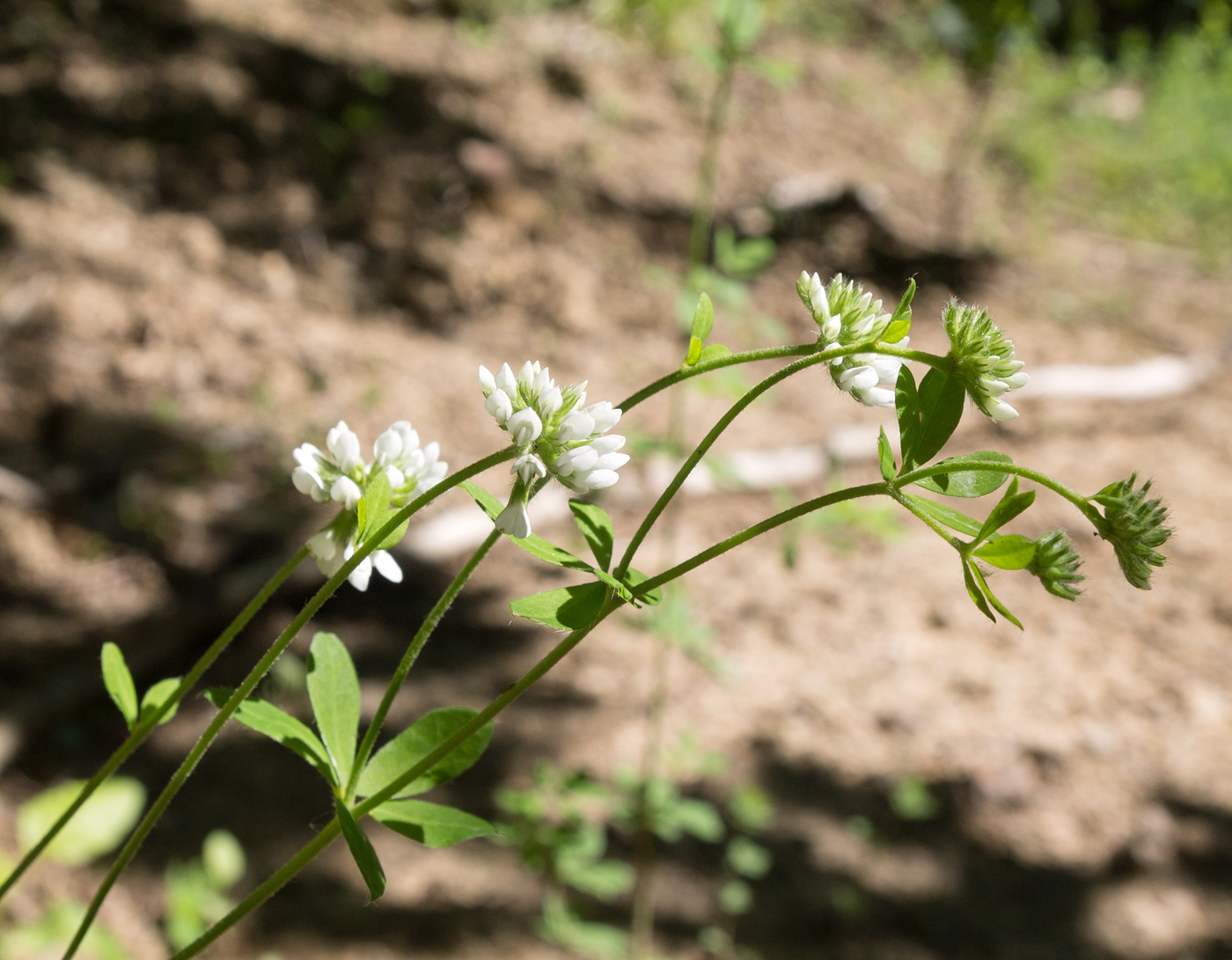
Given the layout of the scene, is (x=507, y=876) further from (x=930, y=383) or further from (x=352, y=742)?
(x=930, y=383)

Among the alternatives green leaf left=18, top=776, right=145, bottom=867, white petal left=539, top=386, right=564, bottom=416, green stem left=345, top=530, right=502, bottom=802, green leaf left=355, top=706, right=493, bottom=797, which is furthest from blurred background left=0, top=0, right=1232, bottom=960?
white petal left=539, top=386, right=564, bottom=416

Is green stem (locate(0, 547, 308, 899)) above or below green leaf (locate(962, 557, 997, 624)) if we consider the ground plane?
below

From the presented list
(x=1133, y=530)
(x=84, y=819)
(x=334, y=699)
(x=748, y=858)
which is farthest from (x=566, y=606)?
(x=748, y=858)

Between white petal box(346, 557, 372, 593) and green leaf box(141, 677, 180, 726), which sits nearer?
white petal box(346, 557, 372, 593)

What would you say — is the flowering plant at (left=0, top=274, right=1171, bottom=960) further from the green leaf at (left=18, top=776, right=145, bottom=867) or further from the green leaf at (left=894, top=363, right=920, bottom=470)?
the green leaf at (left=18, top=776, right=145, bottom=867)

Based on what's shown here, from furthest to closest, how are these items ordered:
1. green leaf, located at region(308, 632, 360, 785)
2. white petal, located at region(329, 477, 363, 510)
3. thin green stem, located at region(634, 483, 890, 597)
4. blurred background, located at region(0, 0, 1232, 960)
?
1. blurred background, located at region(0, 0, 1232, 960)
2. green leaf, located at region(308, 632, 360, 785)
3. white petal, located at region(329, 477, 363, 510)
4. thin green stem, located at region(634, 483, 890, 597)

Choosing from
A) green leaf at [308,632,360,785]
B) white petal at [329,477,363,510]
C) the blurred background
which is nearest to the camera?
white petal at [329,477,363,510]

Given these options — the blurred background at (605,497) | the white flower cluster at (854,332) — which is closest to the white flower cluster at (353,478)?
the white flower cluster at (854,332)
